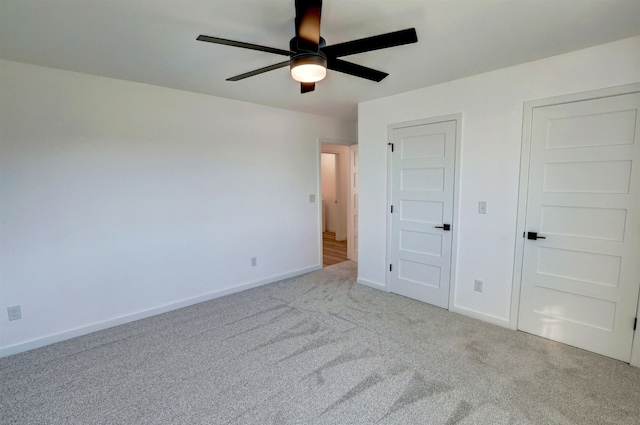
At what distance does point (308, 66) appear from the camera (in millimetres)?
1733

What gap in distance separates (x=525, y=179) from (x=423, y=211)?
1030mm

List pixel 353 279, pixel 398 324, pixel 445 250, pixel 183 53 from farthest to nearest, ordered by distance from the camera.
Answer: pixel 353 279 < pixel 445 250 < pixel 398 324 < pixel 183 53

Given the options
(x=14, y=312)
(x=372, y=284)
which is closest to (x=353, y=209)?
(x=372, y=284)

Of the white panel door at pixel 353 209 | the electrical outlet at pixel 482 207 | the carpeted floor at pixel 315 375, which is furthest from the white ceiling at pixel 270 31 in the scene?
the carpeted floor at pixel 315 375

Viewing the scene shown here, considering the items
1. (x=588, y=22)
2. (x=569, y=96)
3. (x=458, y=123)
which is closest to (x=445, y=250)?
(x=458, y=123)

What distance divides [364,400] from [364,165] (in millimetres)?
2696

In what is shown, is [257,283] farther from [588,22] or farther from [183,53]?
[588,22]

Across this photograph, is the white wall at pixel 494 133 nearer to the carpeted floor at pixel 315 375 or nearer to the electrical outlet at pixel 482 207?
the electrical outlet at pixel 482 207

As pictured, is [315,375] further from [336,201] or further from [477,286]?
[336,201]

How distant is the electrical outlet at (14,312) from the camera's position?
2520 millimetres

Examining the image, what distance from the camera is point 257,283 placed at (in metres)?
4.04

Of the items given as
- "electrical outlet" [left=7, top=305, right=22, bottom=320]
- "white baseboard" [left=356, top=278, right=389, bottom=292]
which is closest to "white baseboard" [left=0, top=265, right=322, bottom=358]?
"electrical outlet" [left=7, top=305, right=22, bottom=320]

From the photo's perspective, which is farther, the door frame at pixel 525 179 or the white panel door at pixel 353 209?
the white panel door at pixel 353 209

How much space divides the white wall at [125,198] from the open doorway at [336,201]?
4.02 ft
